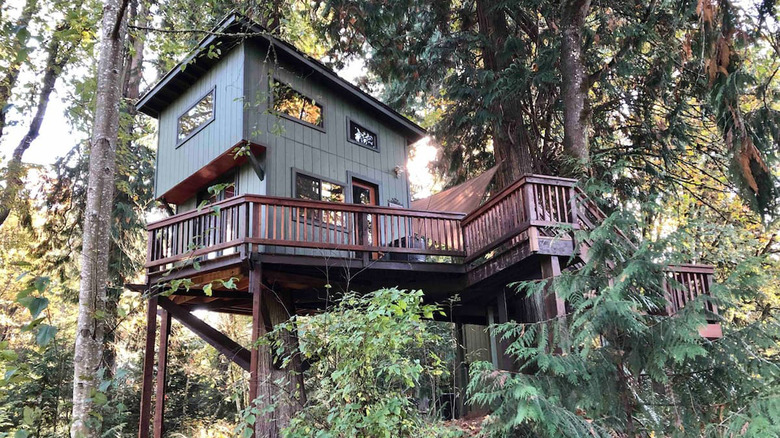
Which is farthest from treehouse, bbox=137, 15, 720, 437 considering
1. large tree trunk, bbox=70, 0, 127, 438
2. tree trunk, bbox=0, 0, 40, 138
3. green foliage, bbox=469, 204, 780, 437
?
large tree trunk, bbox=70, 0, 127, 438

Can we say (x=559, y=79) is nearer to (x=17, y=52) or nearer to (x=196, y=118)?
(x=196, y=118)

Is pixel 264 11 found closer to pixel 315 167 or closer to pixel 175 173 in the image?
pixel 315 167

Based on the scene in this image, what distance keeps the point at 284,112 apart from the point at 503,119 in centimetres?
414

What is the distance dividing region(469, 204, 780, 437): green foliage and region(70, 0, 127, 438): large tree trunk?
2584mm

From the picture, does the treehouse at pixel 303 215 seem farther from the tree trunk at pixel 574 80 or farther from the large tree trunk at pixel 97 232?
the large tree trunk at pixel 97 232

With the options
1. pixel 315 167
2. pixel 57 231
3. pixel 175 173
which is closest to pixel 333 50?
pixel 315 167

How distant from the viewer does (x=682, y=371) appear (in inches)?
147

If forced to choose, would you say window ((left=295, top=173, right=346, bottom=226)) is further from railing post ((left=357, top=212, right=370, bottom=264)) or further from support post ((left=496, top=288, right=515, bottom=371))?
support post ((left=496, top=288, right=515, bottom=371))

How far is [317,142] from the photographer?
1002 cm

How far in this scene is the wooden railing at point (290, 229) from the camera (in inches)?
284

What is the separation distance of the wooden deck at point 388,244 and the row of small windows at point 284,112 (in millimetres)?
2617

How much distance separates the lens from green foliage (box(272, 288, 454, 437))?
15.0 ft

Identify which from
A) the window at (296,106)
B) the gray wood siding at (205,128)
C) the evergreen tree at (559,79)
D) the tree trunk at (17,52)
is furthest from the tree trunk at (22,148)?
the evergreen tree at (559,79)

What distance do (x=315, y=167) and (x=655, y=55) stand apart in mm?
6529
